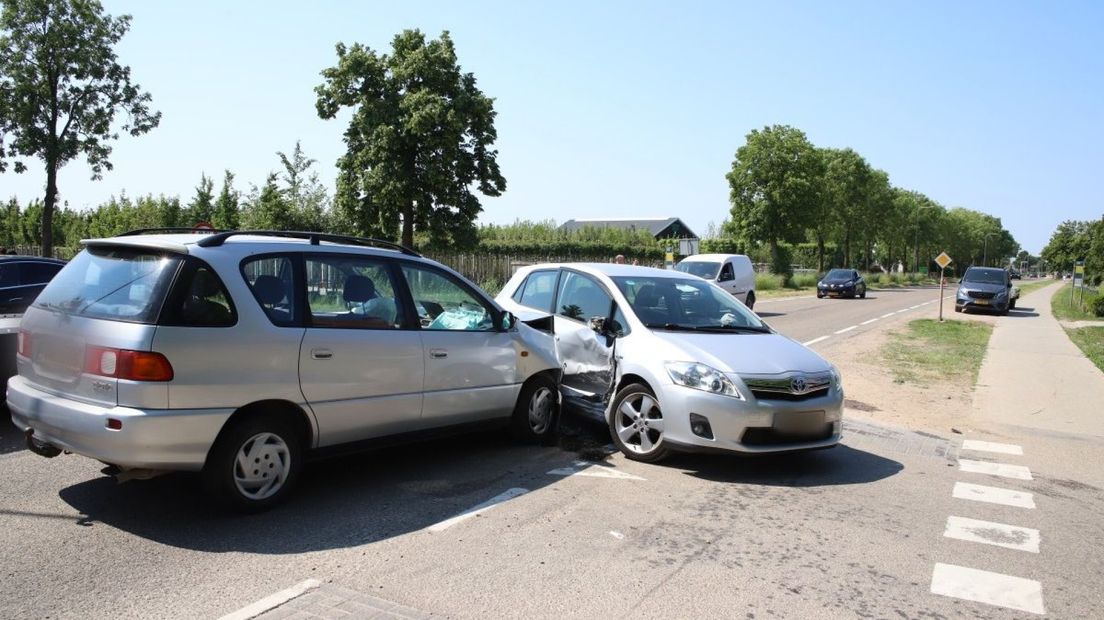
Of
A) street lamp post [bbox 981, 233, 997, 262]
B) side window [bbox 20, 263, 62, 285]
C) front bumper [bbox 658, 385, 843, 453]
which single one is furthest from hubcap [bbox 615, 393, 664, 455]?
street lamp post [bbox 981, 233, 997, 262]

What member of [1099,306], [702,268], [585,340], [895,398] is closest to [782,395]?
[585,340]

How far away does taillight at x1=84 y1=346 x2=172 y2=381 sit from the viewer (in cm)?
430

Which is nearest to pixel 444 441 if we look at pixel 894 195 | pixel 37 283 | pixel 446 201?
pixel 37 283

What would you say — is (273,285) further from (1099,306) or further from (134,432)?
(1099,306)

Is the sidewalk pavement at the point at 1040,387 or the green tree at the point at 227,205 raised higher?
the green tree at the point at 227,205

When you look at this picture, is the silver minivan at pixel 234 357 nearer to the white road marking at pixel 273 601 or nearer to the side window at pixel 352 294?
the side window at pixel 352 294

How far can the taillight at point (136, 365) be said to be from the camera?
430cm

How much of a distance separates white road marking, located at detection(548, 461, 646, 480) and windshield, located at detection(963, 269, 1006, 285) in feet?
94.0

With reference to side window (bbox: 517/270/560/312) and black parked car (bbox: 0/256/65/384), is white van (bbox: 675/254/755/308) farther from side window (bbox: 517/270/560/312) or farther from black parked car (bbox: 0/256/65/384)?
black parked car (bbox: 0/256/65/384)

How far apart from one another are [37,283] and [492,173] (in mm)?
23513

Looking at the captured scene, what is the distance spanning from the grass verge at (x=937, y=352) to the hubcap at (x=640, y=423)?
7307mm

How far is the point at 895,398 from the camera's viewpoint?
10656 mm

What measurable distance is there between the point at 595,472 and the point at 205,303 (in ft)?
10.1

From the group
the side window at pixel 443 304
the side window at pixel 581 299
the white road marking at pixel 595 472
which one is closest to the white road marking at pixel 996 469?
the white road marking at pixel 595 472
